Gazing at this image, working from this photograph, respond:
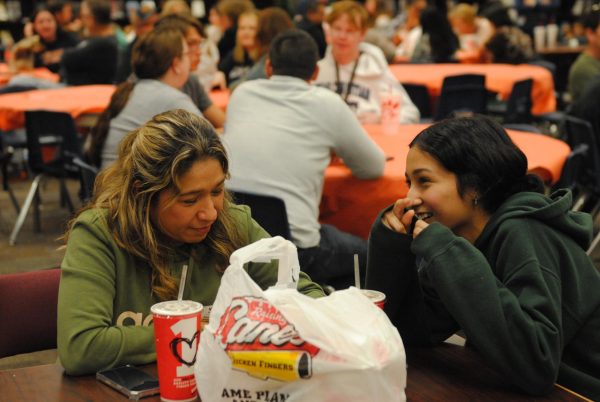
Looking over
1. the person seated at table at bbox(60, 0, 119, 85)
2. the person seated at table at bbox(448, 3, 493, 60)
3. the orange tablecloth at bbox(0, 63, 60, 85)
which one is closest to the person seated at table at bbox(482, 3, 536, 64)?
the person seated at table at bbox(448, 3, 493, 60)

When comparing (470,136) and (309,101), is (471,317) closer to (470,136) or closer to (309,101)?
(470,136)

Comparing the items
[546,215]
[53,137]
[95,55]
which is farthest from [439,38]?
[546,215]

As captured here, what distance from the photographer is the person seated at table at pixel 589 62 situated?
5.86 metres

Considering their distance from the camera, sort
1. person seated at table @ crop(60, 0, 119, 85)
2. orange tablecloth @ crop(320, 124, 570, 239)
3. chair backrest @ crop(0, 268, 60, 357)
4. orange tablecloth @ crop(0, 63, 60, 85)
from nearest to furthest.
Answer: chair backrest @ crop(0, 268, 60, 357) → orange tablecloth @ crop(320, 124, 570, 239) → person seated at table @ crop(60, 0, 119, 85) → orange tablecloth @ crop(0, 63, 60, 85)

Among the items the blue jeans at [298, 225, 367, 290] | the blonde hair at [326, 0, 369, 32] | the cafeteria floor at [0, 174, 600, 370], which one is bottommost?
the cafeteria floor at [0, 174, 600, 370]

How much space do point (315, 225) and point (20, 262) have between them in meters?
2.64

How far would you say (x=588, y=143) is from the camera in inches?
180

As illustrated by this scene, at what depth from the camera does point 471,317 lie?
158cm

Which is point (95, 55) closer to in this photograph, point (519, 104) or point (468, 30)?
point (519, 104)

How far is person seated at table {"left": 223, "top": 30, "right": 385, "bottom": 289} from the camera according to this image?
10.8 feet

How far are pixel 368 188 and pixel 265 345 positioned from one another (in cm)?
234

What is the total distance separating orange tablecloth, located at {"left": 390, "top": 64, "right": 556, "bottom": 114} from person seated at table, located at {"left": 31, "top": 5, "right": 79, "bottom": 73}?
4019 mm

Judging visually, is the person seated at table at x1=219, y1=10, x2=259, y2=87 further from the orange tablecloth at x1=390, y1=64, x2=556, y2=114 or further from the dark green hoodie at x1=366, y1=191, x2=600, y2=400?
the dark green hoodie at x1=366, y1=191, x2=600, y2=400

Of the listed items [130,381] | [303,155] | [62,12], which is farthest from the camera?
[62,12]
